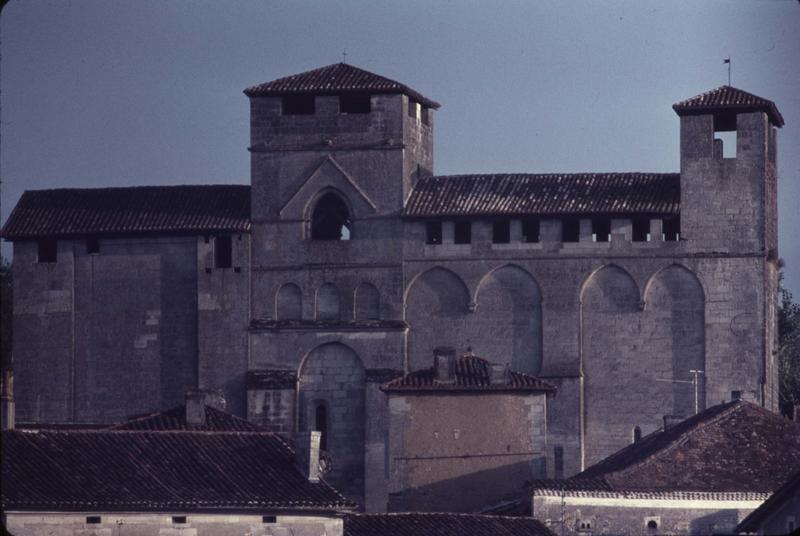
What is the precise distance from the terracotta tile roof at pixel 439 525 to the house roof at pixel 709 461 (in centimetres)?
186

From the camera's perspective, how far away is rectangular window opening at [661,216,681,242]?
8281 centimetres

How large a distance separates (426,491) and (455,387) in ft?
8.07

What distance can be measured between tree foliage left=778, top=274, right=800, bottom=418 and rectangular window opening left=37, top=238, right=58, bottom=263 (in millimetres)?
24699

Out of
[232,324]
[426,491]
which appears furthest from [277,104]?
[426,491]

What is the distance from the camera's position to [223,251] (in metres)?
84.1

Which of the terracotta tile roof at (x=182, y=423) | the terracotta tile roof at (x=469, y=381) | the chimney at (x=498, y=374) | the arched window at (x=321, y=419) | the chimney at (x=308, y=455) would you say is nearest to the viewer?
the chimney at (x=308, y=455)

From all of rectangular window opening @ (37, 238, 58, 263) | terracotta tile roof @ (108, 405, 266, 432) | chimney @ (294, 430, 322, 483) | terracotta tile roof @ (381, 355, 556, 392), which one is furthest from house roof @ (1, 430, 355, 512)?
rectangular window opening @ (37, 238, 58, 263)

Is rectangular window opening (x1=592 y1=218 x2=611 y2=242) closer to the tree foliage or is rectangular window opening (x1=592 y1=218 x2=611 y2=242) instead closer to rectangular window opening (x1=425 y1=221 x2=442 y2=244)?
rectangular window opening (x1=425 y1=221 x2=442 y2=244)

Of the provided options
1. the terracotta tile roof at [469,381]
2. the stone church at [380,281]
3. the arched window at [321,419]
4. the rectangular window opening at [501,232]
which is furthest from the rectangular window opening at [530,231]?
the arched window at [321,419]

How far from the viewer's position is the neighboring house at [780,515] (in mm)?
57344

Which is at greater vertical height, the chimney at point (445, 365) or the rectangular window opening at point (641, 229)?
the rectangular window opening at point (641, 229)

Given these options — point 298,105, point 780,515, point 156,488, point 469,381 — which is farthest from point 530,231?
point 780,515

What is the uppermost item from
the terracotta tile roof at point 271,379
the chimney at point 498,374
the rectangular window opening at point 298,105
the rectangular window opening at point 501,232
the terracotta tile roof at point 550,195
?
the rectangular window opening at point 298,105

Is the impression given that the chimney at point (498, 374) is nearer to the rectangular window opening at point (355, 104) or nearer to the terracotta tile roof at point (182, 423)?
the terracotta tile roof at point (182, 423)
